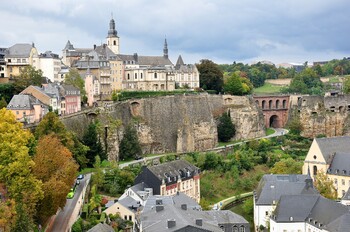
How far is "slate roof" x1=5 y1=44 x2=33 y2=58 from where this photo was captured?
8756cm

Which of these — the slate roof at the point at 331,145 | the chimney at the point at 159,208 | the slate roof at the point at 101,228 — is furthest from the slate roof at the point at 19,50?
the slate roof at the point at 101,228

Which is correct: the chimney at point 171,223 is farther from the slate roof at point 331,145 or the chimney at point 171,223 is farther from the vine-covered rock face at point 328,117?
the vine-covered rock face at point 328,117

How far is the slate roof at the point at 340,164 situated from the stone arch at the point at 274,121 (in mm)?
43782

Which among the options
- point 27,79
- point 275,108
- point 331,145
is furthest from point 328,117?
point 27,79

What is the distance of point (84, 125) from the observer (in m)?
77.2

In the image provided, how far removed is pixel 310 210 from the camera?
51.6 metres

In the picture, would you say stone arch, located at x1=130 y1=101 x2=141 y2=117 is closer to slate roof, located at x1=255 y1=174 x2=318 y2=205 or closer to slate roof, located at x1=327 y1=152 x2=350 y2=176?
slate roof, located at x1=327 y1=152 x2=350 y2=176

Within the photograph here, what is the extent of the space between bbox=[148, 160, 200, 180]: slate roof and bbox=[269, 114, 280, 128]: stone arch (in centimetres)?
4462

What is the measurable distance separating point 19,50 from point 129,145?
75.1ft

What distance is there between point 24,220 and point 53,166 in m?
11.5

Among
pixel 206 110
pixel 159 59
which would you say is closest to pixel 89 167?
pixel 206 110

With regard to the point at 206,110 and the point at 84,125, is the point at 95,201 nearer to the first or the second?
the point at 84,125

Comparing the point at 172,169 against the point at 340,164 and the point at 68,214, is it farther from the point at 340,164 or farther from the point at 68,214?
the point at 340,164

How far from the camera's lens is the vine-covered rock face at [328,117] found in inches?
4124
